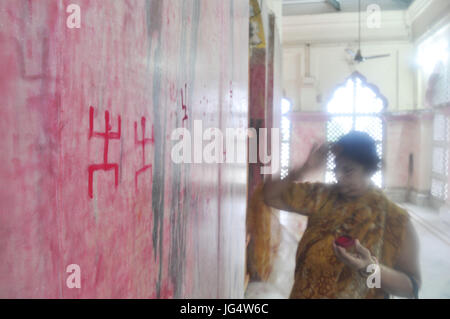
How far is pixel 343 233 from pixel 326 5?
916 cm

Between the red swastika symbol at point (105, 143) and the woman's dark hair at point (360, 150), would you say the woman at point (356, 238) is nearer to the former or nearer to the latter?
the woman's dark hair at point (360, 150)

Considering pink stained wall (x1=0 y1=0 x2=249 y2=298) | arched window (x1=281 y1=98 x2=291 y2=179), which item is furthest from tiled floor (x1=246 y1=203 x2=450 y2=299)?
arched window (x1=281 y1=98 x2=291 y2=179)

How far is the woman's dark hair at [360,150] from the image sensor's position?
1.23 m

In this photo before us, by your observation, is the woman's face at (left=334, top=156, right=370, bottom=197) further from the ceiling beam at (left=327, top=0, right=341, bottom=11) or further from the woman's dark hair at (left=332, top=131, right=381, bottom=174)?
the ceiling beam at (left=327, top=0, right=341, bottom=11)

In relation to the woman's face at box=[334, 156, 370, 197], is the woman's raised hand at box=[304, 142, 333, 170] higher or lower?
higher

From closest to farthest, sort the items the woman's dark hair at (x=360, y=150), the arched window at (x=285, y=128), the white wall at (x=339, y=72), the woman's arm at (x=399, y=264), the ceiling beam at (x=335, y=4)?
the woman's arm at (x=399, y=264), the woman's dark hair at (x=360, y=150), the ceiling beam at (x=335, y=4), the white wall at (x=339, y=72), the arched window at (x=285, y=128)

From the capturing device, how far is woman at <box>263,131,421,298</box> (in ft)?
3.73

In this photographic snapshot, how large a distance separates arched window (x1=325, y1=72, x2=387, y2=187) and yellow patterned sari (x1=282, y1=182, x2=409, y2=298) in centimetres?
828

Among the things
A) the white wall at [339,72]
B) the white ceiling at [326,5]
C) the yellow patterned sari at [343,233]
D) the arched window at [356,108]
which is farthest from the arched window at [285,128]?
the yellow patterned sari at [343,233]

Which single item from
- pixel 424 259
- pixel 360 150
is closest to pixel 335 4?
pixel 424 259

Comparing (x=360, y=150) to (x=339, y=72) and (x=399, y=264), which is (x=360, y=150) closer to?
(x=399, y=264)

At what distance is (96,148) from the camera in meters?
0.36

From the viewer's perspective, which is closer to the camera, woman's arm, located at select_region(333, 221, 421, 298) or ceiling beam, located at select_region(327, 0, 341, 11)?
woman's arm, located at select_region(333, 221, 421, 298)

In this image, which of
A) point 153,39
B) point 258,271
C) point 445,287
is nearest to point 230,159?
point 153,39
